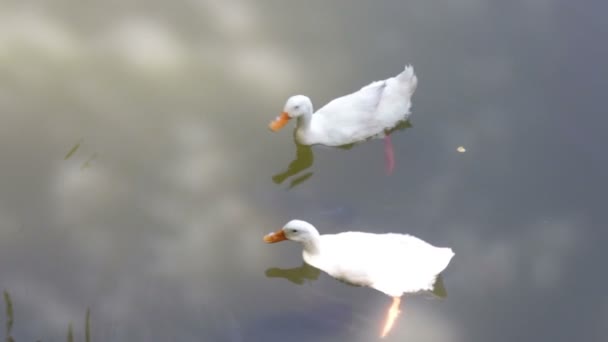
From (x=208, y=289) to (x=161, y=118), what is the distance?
1152 mm

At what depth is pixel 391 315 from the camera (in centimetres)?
430

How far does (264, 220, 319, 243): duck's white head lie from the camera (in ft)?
14.1

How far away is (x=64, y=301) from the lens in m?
4.11

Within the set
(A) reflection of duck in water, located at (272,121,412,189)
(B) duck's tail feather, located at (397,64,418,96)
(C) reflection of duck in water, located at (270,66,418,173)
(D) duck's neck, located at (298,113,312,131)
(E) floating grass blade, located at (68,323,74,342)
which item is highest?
(B) duck's tail feather, located at (397,64,418,96)

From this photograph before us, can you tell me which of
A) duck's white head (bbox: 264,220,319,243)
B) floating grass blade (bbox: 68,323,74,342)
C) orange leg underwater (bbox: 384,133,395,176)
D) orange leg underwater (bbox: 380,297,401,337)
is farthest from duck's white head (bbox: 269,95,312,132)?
floating grass blade (bbox: 68,323,74,342)

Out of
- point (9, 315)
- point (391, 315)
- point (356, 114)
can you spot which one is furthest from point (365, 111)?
point (9, 315)

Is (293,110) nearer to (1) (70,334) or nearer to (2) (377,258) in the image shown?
(2) (377,258)

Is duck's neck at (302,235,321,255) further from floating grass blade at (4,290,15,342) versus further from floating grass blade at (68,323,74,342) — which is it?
floating grass blade at (4,290,15,342)

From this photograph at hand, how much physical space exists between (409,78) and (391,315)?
4.67ft

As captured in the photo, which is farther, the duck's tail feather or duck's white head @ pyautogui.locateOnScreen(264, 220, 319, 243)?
the duck's tail feather

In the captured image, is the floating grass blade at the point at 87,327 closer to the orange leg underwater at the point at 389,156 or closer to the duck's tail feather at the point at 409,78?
the orange leg underwater at the point at 389,156

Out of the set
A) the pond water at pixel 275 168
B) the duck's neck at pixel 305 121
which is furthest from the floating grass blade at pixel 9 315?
the duck's neck at pixel 305 121

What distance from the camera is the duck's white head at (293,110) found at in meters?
4.83

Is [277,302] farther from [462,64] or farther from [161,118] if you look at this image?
[462,64]
